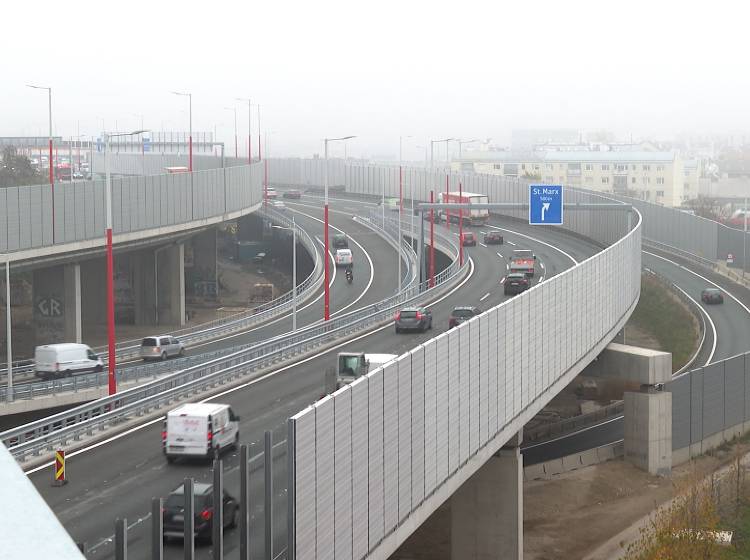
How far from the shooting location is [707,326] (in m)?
79.6

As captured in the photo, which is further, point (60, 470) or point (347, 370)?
point (347, 370)

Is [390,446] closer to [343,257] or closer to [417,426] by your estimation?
[417,426]

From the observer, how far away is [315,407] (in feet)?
62.8

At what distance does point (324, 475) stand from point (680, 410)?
123 feet

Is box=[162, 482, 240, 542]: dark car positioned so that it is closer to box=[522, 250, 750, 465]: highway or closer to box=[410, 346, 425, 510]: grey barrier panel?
box=[410, 346, 425, 510]: grey barrier panel

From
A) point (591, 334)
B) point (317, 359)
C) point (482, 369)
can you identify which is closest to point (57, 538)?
point (482, 369)

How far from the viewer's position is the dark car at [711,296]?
87.7 metres

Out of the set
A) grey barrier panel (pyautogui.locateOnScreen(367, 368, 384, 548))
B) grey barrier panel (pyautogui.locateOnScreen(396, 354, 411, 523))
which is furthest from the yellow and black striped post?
grey barrier panel (pyautogui.locateOnScreen(396, 354, 411, 523))

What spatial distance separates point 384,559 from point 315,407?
18.4 ft

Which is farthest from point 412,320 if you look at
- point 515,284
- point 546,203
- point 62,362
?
point 515,284

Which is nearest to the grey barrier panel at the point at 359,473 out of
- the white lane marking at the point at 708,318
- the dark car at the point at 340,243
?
the white lane marking at the point at 708,318

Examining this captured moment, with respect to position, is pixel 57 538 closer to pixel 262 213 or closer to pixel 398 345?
pixel 398 345

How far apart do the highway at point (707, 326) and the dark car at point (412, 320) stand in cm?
762

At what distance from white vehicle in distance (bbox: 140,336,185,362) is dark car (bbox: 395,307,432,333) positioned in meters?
10.7
